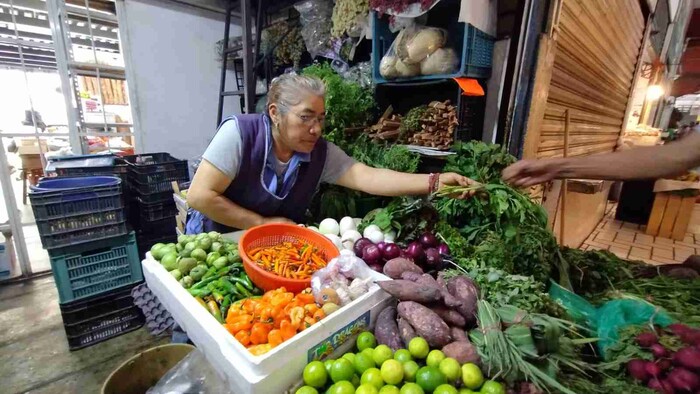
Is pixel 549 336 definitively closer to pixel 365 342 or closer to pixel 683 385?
pixel 683 385

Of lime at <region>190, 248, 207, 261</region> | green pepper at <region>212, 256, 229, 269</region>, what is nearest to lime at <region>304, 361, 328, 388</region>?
green pepper at <region>212, 256, 229, 269</region>

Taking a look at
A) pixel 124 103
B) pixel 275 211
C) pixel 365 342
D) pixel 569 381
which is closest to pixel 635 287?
pixel 569 381

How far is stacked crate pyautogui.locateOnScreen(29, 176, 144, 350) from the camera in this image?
7.70 feet

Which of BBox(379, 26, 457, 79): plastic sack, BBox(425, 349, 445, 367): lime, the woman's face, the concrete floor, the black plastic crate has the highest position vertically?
BBox(379, 26, 457, 79): plastic sack

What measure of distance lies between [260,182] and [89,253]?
1.67 m

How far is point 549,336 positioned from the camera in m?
1.12

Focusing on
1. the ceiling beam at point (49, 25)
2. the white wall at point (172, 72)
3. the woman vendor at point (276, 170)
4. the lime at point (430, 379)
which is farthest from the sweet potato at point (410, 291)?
the ceiling beam at point (49, 25)

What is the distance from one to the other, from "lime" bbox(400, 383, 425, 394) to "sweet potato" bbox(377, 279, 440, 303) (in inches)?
12.6

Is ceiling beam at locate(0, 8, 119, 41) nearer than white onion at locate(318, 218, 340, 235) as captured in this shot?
No

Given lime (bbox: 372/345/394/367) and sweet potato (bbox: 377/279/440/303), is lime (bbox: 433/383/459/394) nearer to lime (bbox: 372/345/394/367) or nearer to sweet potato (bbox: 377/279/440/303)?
lime (bbox: 372/345/394/367)

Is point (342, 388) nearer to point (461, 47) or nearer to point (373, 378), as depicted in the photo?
point (373, 378)

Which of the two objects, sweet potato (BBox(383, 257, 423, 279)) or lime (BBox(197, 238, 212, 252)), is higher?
lime (BBox(197, 238, 212, 252))

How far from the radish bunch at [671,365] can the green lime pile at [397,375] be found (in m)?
0.61

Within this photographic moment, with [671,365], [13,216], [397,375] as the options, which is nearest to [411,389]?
[397,375]
